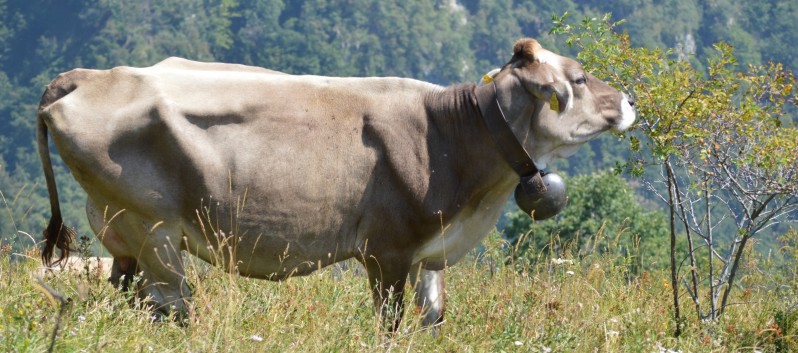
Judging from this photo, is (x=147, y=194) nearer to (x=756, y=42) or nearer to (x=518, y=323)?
(x=518, y=323)

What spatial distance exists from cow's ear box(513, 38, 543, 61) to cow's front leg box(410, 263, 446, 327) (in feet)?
4.67

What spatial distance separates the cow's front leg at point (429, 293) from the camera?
7.22 m

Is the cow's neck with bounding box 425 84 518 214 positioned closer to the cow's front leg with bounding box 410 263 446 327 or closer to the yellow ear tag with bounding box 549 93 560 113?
the yellow ear tag with bounding box 549 93 560 113

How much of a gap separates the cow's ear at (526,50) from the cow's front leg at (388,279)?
144 cm

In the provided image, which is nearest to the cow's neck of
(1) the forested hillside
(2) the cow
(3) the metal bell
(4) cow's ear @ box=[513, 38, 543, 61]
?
(2) the cow

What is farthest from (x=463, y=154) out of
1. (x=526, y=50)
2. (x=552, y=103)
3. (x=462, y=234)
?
(x=526, y=50)

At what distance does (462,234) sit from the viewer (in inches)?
275

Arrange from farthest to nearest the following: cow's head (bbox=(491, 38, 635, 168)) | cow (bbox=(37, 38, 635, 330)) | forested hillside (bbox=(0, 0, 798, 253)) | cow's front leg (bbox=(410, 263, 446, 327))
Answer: forested hillside (bbox=(0, 0, 798, 253)) < cow's front leg (bbox=(410, 263, 446, 327)) < cow's head (bbox=(491, 38, 635, 168)) < cow (bbox=(37, 38, 635, 330))

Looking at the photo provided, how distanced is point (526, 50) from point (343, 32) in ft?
578

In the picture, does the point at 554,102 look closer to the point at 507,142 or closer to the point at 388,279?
the point at 507,142

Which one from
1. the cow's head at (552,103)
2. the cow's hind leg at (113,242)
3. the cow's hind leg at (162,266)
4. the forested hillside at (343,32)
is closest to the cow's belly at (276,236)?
the cow's hind leg at (162,266)

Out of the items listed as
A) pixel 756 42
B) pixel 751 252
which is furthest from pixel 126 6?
pixel 751 252

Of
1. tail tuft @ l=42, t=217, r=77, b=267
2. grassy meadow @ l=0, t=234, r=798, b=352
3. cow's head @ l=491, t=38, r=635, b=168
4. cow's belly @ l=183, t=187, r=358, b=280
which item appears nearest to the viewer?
grassy meadow @ l=0, t=234, r=798, b=352

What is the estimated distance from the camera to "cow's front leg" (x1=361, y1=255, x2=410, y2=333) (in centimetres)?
667
